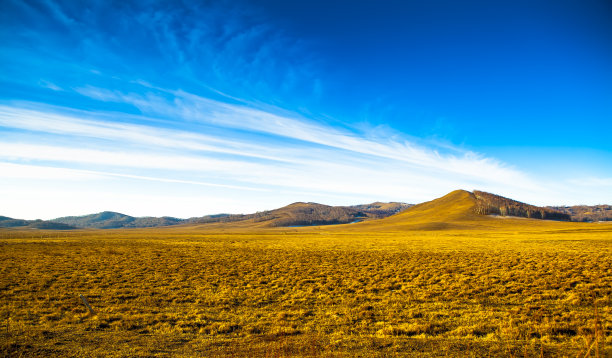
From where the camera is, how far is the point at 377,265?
2811 centimetres

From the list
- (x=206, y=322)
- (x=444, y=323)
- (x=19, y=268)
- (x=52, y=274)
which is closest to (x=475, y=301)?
(x=444, y=323)

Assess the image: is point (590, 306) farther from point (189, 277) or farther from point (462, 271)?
point (189, 277)

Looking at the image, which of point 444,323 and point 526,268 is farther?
point 526,268

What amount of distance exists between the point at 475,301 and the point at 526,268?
13851 millimetres

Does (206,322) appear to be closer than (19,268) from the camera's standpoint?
Yes

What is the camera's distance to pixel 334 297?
52.5ft

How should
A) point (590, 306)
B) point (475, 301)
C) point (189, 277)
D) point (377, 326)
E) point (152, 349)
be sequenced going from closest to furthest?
point (152, 349), point (377, 326), point (590, 306), point (475, 301), point (189, 277)

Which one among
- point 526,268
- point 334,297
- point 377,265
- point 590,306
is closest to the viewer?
point 590,306

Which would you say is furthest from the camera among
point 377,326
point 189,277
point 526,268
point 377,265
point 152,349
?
point 377,265

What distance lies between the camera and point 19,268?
1017 inches

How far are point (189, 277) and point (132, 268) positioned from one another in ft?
26.6

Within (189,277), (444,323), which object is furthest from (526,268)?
(189,277)

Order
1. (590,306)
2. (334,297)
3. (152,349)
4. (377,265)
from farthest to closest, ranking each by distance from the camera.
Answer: (377,265), (334,297), (590,306), (152,349)

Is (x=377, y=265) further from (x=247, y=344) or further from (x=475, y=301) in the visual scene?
(x=247, y=344)
